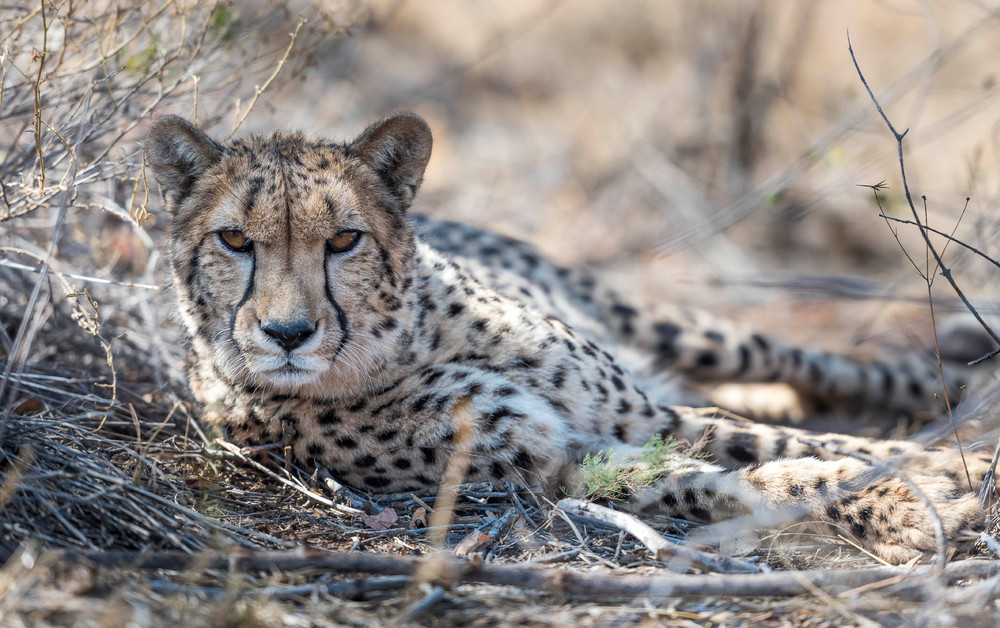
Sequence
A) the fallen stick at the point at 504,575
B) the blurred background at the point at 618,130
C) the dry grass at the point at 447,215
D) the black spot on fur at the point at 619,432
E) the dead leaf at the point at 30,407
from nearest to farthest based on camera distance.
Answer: the fallen stick at the point at 504,575 < the dry grass at the point at 447,215 < the dead leaf at the point at 30,407 < the black spot on fur at the point at 619,432 < the blurred background at the point at 618,130

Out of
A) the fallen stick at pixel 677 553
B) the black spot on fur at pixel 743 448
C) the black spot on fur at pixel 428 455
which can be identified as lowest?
the fallen stick at pixel 677 553

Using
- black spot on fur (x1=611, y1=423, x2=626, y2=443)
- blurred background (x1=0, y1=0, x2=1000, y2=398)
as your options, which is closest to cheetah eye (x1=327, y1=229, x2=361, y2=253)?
blurred background (x1=0, y1=0, x2=1000, y2=398)

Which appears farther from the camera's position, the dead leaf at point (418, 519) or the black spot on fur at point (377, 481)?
the black spot on fur at point (377, 481)

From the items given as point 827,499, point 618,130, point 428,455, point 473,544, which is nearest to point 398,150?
point 428,455

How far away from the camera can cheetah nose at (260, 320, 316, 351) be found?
8.54 ft

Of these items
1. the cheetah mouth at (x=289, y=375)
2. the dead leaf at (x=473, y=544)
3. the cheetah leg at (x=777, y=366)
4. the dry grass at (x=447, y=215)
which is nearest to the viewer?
the dry grass at (x=447, y=215)

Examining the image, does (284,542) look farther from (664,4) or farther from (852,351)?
(664,4)

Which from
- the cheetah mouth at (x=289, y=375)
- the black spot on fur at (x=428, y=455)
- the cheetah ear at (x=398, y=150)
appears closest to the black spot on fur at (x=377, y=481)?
the black spot on fur at (x=428, y=455)

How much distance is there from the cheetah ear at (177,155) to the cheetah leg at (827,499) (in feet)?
6.26

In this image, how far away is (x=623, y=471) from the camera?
2926 mm

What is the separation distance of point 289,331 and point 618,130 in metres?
6.05

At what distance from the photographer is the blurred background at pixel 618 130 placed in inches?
150

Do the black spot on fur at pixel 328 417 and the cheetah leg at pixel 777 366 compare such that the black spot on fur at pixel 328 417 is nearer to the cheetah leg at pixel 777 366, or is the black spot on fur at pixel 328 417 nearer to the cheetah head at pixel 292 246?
the cheetah head at pixel 292 246

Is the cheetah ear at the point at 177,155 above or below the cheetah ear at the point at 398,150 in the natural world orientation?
below
